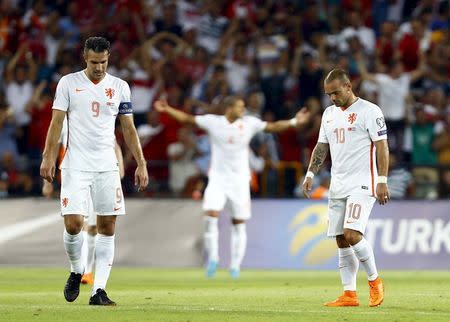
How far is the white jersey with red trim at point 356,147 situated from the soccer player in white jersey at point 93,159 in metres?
2.02

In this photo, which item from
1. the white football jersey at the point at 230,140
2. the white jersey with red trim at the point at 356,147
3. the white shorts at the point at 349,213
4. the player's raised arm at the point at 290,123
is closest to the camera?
the white shorts at the point at 349,213

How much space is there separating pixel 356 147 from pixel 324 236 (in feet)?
29.1

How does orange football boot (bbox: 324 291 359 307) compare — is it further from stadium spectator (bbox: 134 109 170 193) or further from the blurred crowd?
stadium spectator (bbox: 134 109 170 193)

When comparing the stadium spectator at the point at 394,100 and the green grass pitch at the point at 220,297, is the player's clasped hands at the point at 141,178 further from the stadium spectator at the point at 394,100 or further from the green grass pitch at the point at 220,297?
the stadium spectator at the point at 394,100

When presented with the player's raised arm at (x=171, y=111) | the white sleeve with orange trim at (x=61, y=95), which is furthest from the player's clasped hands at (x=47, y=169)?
the player's raised arm at (x=171, y=111)

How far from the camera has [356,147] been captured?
Answer: 1252cm

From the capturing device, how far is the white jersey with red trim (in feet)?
40.7

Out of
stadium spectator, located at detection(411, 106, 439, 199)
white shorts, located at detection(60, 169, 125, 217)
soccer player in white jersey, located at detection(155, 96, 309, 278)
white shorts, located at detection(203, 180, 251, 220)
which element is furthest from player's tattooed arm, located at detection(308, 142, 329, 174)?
stadium spectator, located at detection(411, 106, 439, 199)

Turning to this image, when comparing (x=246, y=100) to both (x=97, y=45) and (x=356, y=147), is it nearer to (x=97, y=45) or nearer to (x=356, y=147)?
(x=356, y=147)

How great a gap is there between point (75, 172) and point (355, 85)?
466 inches

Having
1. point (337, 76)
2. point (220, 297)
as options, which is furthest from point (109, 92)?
point (220, 297)

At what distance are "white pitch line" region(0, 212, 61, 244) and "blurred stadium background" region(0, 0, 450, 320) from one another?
2cm

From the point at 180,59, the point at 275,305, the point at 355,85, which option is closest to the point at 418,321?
the point at 275,305

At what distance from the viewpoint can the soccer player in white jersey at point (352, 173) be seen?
1234 centimetres
